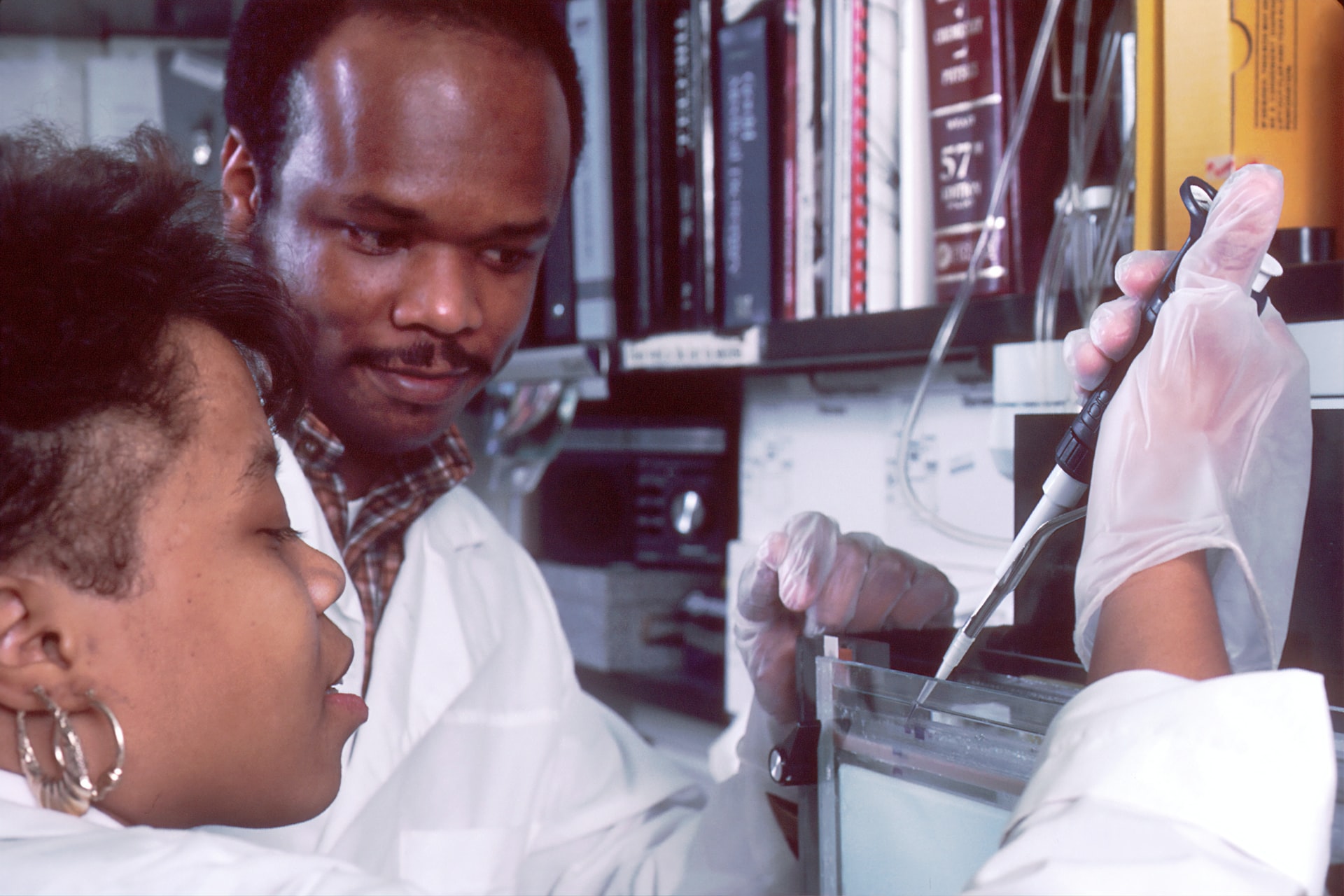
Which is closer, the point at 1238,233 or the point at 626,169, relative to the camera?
the point at 1238,233

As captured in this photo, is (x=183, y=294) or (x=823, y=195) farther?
(x=823, y=195)

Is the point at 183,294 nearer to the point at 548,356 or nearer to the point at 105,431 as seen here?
the point at 105,431

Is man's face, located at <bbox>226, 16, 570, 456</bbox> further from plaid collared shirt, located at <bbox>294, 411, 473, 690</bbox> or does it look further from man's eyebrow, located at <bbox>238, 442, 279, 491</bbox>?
man's eyebrow, located at <bbox>238, 442, 279, 491</bbox>

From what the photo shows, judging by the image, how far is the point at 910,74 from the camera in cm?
95

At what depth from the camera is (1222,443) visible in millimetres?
517

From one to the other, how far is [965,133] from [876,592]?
1.32 feet

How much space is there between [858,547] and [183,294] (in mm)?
472

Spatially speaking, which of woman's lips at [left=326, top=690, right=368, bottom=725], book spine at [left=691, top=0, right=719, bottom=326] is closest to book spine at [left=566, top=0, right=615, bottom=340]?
book spine at [left=691, top=0, right=719, bottom=326]

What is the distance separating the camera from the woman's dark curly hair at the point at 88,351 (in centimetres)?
50

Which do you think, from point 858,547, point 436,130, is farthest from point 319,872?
point 436,130

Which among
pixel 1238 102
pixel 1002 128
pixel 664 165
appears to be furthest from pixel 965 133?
pixel 664 165

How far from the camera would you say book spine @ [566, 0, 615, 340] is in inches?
48.2

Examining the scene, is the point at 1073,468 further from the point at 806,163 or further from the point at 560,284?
the point at 560,284

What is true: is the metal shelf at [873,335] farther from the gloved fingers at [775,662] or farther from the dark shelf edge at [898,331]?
the gloved fingers at [775,662]
